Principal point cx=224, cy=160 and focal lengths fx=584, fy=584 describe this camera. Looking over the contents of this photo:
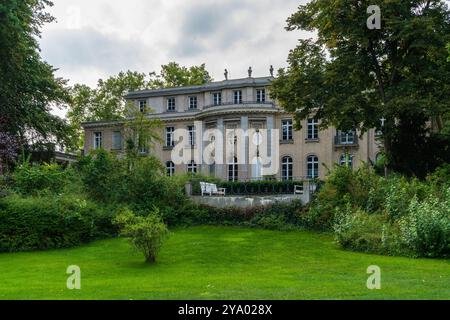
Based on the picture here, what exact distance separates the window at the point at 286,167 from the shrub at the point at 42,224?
29.2 m

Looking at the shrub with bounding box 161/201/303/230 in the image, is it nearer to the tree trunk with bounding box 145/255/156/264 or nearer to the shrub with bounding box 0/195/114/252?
the shrub with bounding box 0/195/114/252

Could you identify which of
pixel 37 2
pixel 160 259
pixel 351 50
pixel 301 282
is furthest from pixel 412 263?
pixel 37 2

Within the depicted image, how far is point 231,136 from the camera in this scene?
5091 centimetres

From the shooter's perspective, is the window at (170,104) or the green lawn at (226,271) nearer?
the green lawn at (226,271)

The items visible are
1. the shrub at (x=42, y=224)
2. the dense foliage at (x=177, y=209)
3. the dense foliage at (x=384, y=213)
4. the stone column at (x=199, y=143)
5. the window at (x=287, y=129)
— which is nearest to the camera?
the dense foliage at (x=384, y=213)

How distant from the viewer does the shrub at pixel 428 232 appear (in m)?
18.3

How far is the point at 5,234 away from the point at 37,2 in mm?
21121

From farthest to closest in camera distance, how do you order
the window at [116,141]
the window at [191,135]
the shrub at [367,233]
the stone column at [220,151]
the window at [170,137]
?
the window at [116,141] → the window at [170,137] → the window at [191,135] → the stone column at [220,151] → the shrub at [367,233]

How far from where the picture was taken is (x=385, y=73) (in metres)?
32.0

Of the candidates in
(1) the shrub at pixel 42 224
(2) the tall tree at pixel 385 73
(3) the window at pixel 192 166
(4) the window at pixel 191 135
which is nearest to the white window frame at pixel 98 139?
(4) the window at pixel 191 135

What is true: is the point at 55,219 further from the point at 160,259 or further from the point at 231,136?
the point at 231,136

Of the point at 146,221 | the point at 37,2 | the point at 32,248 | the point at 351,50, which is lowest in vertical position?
the point at 32,248

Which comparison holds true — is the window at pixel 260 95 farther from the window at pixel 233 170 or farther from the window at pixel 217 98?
the window at pixel 233 170

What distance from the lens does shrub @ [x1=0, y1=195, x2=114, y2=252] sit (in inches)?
882
